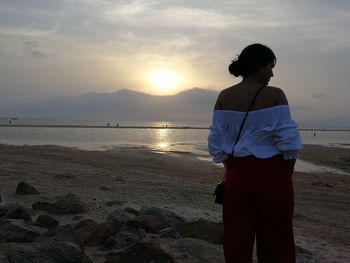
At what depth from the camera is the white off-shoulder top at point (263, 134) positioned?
3025 mm

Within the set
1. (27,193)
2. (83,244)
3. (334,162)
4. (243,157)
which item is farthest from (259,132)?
(334,162)

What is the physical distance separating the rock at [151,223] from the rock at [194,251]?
650 millimetres

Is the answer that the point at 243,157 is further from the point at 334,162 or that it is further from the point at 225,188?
the point at 334,162

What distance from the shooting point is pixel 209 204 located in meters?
9.86

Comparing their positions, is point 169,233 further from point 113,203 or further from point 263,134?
point 263,134

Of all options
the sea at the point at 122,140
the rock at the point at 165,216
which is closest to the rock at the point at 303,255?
the rock at the point at 165,216

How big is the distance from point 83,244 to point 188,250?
4.17ft

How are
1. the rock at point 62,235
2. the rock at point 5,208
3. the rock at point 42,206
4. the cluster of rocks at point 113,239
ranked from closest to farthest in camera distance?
1. the cluster of rocks at point 113,239
2. the rock at point 62,235
3. the rock at point 5,208
4. the rock at point 42,206

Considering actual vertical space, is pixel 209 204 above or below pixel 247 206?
below

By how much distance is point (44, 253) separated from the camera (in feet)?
14.0

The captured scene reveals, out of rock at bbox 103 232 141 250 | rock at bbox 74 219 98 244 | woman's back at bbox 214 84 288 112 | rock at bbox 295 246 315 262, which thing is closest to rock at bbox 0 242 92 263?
rock at bbox 103 232 141 250

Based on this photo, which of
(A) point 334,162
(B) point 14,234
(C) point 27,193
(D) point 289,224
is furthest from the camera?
(A) point 334,162

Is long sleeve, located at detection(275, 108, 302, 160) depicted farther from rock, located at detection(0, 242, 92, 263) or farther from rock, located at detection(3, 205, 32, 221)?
rock, located at detection(3, 205, 32, 221)

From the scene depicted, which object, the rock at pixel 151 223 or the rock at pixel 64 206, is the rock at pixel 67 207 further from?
the rock at pixel 151 223
